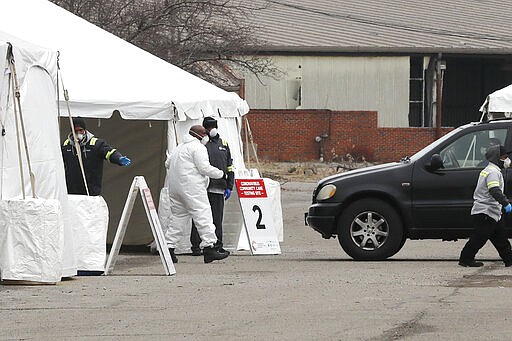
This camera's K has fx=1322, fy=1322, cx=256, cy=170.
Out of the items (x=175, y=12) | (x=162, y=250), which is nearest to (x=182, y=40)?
(x=175, y=12)

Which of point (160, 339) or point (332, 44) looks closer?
point (160, 339)

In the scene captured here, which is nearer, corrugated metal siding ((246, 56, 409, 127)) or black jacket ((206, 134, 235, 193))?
black jacket ((206, 134, 235, 193))

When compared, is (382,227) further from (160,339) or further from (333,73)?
(333,73)

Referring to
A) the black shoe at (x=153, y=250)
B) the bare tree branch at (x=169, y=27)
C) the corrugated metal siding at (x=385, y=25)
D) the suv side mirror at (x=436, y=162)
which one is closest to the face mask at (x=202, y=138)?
the black shoe at (x=153, y=250)

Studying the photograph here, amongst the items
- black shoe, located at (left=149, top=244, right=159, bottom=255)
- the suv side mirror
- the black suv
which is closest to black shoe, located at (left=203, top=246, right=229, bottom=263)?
the black suv

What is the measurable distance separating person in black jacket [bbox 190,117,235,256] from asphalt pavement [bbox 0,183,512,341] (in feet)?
3.11

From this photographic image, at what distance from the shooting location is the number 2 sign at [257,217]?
62.5 feet

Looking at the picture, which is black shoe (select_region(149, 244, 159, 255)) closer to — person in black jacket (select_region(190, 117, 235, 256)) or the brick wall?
person in black jacket (select_region(190, 117, 235, 256))

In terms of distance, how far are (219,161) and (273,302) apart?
615 cm

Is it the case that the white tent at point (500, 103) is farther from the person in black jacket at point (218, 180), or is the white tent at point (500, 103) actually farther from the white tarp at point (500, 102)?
the person in black jacket at point (218, 180)

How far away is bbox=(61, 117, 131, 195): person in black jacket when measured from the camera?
1708 centimetres

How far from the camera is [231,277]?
1502cm

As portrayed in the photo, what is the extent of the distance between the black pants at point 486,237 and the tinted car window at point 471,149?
121 centimetres

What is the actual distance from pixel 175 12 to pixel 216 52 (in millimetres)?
3530
